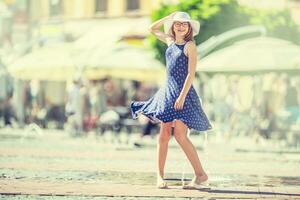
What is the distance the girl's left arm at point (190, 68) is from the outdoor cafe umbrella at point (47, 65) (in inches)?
612

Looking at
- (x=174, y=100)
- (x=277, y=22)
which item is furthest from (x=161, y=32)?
(x=277, y=22)

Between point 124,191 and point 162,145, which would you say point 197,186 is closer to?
point 162,145

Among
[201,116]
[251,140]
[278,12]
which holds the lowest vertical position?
[251,140]

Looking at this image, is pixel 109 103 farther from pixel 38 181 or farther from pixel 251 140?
pixel 38 181

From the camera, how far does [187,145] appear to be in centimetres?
876

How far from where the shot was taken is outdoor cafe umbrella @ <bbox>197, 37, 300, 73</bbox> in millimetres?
18094

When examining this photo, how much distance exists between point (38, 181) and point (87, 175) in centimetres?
97

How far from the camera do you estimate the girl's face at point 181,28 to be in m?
8.83

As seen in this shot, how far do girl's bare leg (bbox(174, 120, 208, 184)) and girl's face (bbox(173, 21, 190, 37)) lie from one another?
0.88 m

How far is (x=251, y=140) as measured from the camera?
21469mm

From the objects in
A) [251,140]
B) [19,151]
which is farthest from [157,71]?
[19,151]

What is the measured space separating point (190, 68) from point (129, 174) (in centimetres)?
228

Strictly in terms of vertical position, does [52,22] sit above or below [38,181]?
above

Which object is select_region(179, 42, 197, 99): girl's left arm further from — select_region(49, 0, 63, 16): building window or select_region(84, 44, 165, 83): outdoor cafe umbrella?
select_region(49, 0, 63, 16): building window
